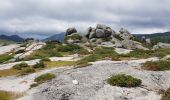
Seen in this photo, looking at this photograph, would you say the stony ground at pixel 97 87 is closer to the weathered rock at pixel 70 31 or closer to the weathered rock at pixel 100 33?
the weathered rock at pixel 100 33

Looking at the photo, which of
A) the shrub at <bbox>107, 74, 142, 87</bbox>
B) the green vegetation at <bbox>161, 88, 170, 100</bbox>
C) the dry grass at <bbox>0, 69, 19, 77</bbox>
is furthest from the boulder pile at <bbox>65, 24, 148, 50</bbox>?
the green vegetation at <bbox>161, 88, 170, 100</bbox>

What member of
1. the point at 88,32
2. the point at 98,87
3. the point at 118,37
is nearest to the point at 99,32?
the point at 88,32

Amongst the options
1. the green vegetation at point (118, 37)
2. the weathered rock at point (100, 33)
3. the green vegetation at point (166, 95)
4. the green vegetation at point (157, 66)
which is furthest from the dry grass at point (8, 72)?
the green vegetation at point (118, 37)

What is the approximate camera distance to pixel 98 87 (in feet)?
112

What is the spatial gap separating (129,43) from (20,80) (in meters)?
64.3

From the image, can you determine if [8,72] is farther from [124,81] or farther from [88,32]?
[88,32]

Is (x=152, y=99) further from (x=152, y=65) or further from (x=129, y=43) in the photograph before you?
(x=129, y=43)

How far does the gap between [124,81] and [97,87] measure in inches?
109

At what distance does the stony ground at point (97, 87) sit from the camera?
32.2m

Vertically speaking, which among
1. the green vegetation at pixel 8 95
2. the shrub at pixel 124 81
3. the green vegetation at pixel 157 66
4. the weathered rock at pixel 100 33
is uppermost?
the weathered rock at pixel 100 33

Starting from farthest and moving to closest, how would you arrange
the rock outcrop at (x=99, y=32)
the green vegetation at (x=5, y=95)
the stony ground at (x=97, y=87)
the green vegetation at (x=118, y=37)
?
the green vegetation at (x=118, y=37), the rock outcrop at (x=99, y=32), the green vegetation at (x=5, y=95), the stony ground at (x=97, y=87)

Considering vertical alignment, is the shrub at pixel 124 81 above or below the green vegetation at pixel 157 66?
below

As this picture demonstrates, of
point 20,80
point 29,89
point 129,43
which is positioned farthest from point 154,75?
point 129,43

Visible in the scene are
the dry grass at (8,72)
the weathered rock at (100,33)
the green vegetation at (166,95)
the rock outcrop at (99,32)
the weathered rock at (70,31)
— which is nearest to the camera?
the green vegetation at (166,95)
